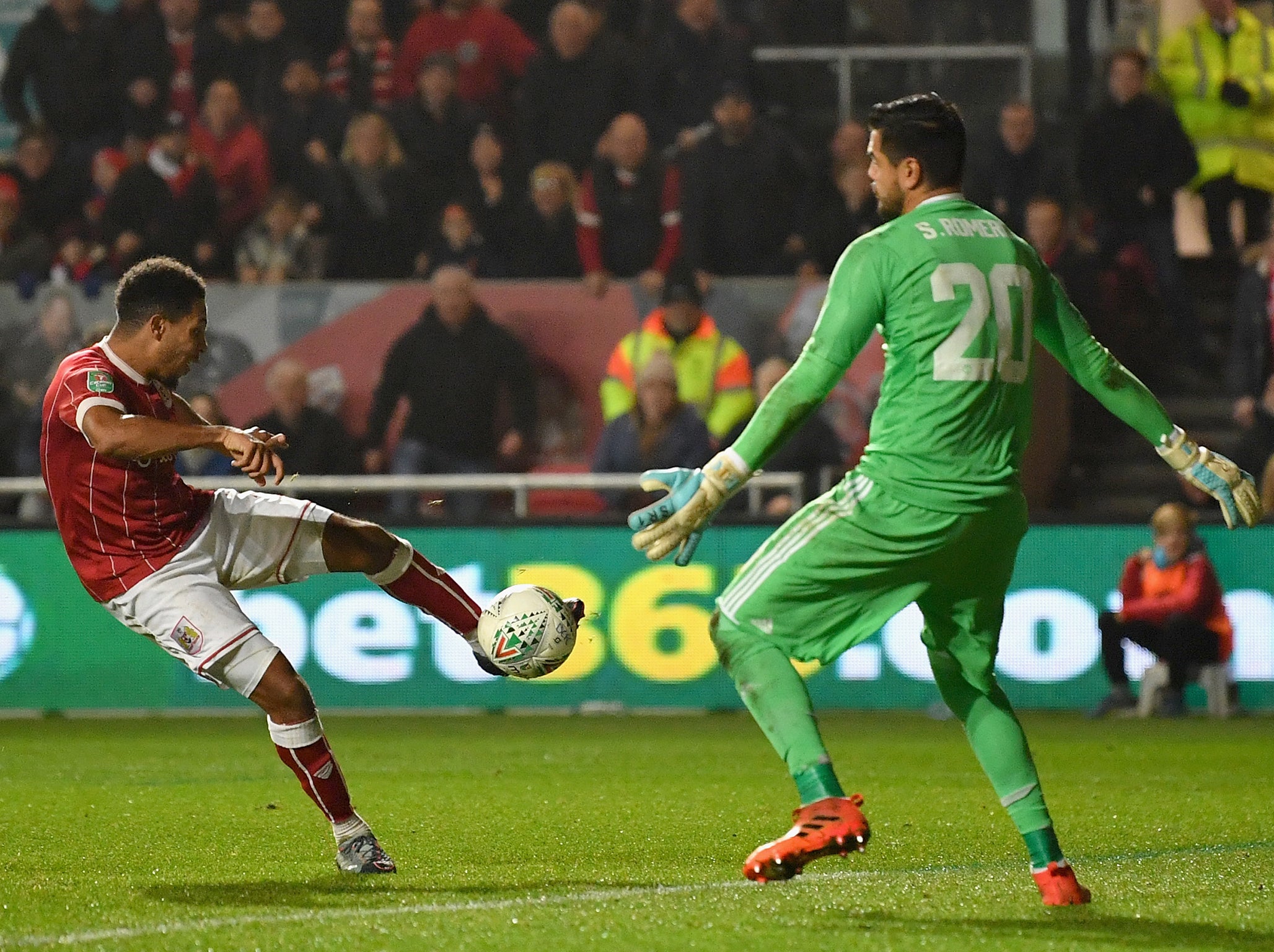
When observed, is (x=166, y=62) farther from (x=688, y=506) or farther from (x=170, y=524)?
(x=688, y=506)

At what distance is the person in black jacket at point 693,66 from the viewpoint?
51.3ft

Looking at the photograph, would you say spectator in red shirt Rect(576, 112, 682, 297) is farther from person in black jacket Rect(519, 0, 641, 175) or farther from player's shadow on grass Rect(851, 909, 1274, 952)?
player's shadow on grass Rect(851, 909, 1274, 952)

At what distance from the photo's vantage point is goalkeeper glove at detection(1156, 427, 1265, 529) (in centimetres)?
531

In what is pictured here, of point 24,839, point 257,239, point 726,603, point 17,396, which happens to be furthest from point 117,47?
point 726,603

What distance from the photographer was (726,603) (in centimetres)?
513

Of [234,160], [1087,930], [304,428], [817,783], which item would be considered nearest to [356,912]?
[817,783]

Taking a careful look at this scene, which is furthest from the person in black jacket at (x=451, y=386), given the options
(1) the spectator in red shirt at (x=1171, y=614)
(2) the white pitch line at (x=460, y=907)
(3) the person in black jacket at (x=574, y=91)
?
(2) the white pitch line at (x=460, y=907)

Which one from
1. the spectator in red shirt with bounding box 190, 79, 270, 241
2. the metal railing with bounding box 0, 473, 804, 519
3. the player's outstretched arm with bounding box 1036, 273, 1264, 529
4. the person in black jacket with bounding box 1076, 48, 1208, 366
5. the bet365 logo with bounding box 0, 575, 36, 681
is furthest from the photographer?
the spectator in red shirt with bounding box 190, 79, 270, 241

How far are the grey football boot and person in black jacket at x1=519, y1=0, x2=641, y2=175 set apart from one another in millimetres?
10289

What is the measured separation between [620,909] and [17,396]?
35.6ft

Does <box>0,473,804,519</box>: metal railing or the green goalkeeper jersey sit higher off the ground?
the green goalkeeper jersey

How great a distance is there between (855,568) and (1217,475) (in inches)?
41.0

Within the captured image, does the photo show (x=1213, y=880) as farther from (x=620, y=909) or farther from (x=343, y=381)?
(x=343, y=381)

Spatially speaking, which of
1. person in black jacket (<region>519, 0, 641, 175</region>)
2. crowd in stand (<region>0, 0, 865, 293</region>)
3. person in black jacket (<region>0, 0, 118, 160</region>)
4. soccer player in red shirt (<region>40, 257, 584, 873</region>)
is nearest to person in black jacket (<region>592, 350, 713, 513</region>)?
crowd in stand (<region>0, 0, 865, 293</region>)
